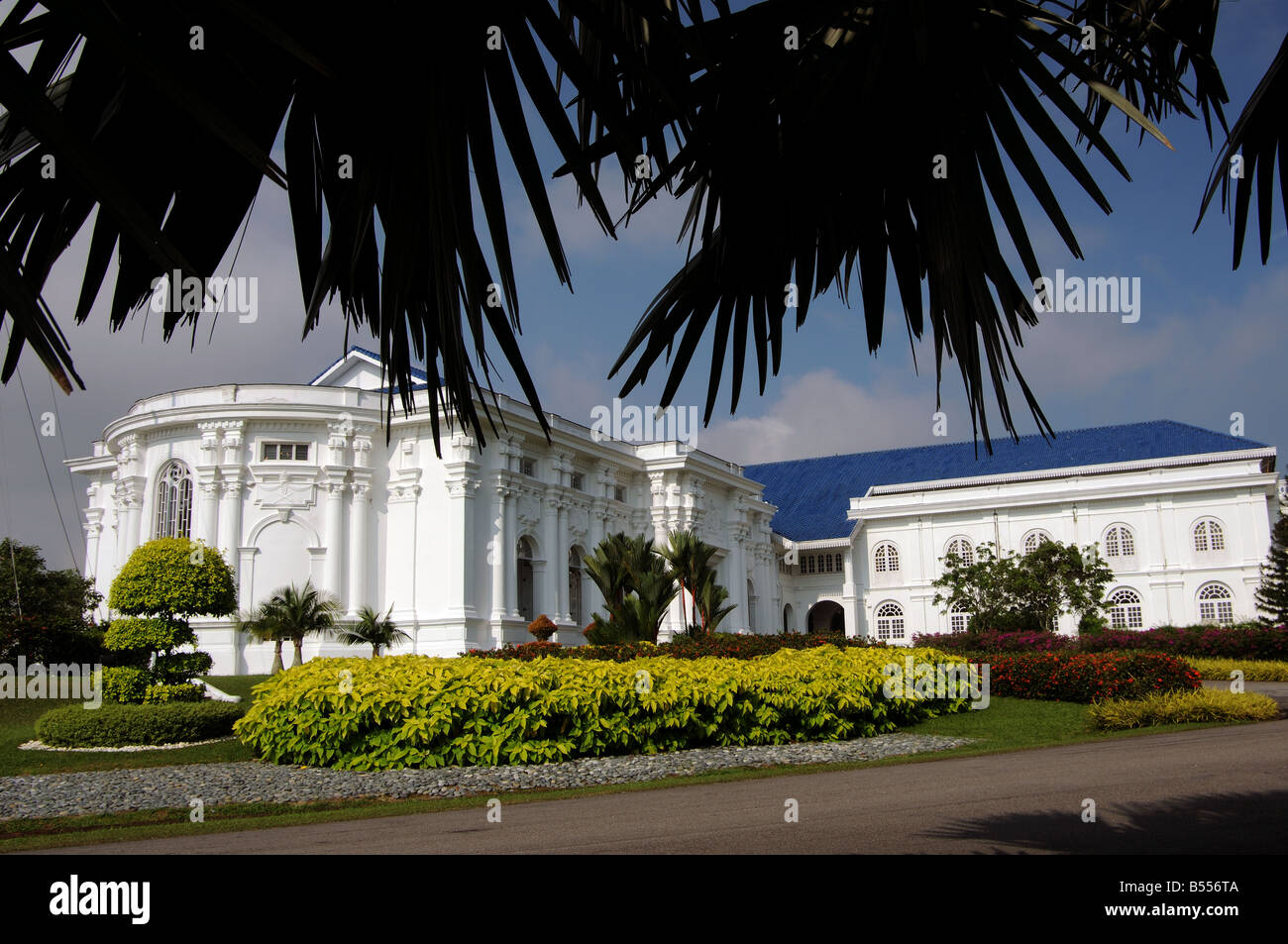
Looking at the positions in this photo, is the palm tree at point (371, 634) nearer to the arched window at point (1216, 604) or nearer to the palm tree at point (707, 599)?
the palm tree at point (707, 599)

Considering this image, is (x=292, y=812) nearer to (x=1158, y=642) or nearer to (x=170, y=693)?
(x=170, y=693)

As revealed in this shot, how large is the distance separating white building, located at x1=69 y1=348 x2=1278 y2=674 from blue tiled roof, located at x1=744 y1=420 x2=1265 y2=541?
0.45 ft

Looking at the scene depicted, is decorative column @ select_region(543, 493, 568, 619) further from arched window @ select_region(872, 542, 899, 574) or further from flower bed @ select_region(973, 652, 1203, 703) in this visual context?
arched window @ select_region(872, 542, 899, 574)

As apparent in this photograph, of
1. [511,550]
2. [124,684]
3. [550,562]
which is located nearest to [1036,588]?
[550,562]

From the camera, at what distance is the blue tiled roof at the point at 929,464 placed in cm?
4656

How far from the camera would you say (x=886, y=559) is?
47844 millimetres

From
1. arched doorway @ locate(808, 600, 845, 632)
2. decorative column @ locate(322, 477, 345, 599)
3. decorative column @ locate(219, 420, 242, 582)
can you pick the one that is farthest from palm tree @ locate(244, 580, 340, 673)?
arched doorway @ locate(808, 600, 845, 632)

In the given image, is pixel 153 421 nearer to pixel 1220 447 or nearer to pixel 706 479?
pixel 706 479

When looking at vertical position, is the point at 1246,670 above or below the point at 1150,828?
below

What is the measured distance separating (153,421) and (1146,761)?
2922 cm

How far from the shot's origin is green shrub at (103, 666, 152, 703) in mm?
17406

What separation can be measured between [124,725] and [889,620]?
37.7 m

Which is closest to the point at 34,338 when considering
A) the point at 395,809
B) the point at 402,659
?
the point at 395,809

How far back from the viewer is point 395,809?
8477 millimetres
